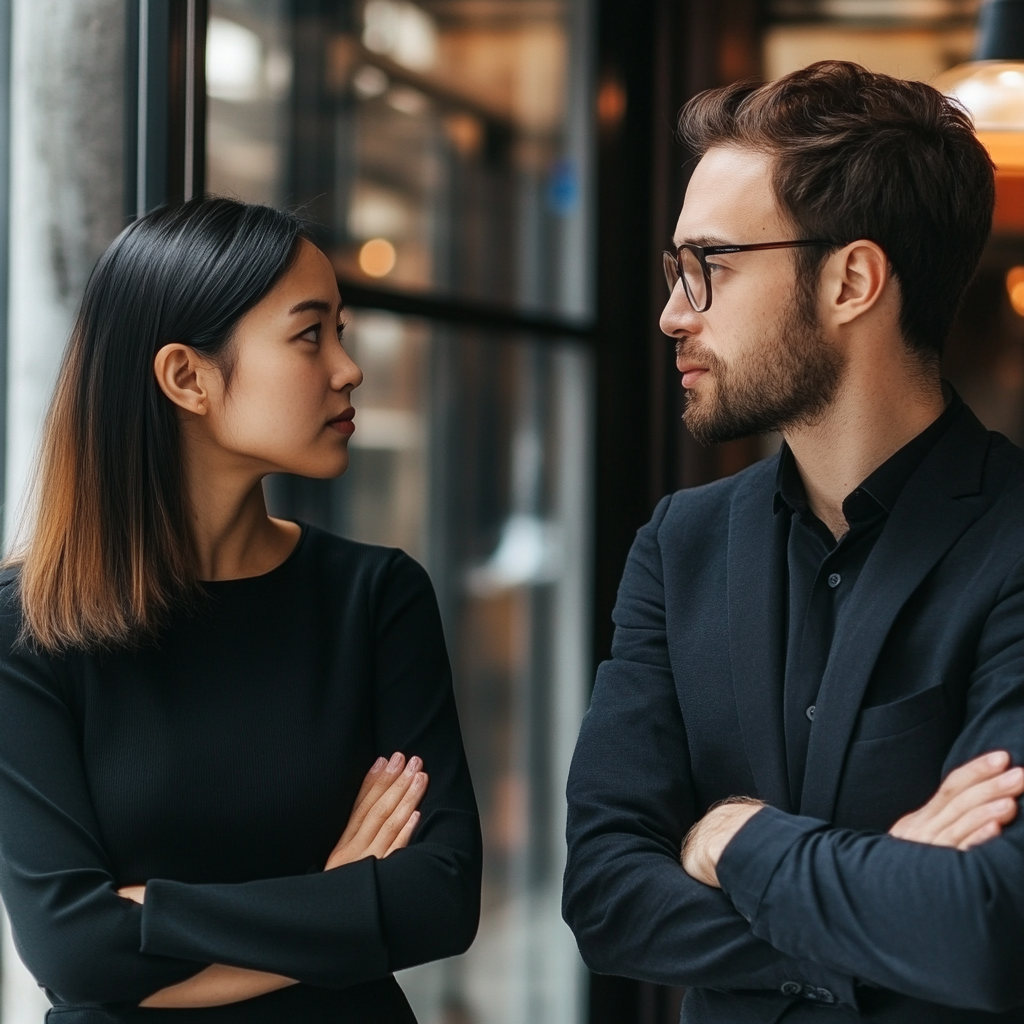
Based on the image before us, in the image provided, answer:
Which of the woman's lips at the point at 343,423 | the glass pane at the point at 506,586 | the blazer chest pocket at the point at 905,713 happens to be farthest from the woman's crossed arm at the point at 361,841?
the glass pane at the point at 506,586

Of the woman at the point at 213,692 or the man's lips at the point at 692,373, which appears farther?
the man's lips at the point at 692,373

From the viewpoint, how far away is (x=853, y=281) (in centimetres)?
182

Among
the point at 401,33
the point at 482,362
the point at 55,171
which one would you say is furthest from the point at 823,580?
the point at 401,33

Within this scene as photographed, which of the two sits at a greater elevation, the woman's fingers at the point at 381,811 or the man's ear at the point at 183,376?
the man's ear at the point at 183,376

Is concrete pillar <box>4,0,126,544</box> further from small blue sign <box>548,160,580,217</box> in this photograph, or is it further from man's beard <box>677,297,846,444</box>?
small blue sign <box>548,160,580,217</box>

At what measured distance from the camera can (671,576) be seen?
6.37 ft

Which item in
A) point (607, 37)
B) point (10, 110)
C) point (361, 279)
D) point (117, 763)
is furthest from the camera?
point (607, 37)

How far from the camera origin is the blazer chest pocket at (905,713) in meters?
1.64

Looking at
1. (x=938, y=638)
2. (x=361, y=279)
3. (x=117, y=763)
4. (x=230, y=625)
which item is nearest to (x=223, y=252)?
(x=230, y=625)

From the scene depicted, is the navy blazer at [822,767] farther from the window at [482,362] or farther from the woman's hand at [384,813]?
the window at [482,362]

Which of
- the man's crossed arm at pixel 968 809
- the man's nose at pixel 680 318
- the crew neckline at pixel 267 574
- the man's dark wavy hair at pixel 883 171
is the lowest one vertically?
the man's crossed arm at pixel 968 809

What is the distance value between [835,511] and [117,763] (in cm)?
99

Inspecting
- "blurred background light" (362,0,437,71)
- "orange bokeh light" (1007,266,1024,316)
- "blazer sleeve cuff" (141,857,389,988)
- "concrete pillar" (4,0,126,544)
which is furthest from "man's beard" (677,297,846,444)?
"orange bokeh light" (1007,266,1024,316)

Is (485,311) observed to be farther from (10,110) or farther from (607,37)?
(10,110)
